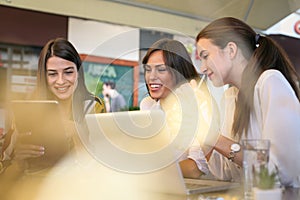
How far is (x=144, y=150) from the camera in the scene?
2.84 feet

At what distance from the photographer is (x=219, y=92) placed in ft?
5.19

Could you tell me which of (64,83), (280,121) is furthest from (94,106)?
(280,121)

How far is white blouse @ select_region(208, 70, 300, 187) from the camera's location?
3.57 feet

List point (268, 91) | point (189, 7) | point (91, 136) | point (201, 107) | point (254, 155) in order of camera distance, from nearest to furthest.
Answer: point (254, 155) → point (91, 136) → point (268, 91) → point (201, 107) → point (189, 7)

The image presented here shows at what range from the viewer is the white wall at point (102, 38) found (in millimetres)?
3508

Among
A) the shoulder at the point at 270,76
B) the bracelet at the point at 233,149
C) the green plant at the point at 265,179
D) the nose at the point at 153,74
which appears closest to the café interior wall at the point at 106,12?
the nose at the point at 153,74

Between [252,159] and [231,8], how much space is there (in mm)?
2549

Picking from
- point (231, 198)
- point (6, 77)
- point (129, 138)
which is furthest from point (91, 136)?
point (6, 77)

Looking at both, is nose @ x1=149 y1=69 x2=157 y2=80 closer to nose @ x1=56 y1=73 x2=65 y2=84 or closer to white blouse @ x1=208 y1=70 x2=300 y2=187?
nose @ x1=56 y1=73 x2=65 y2=84

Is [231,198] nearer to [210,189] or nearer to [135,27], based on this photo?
[210,189]

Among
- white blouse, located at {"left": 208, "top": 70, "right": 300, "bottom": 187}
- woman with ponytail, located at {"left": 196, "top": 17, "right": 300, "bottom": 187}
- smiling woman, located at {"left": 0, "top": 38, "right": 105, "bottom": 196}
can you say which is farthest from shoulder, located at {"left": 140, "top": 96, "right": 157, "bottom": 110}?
white blouse, located at {"left": 208, "top": 70, "right": 300, "bottom": 187}

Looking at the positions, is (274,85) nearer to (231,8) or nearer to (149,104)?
(149,104)

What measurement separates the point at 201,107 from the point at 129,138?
23.0 inches

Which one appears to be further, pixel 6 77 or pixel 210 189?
pixel 6 77
